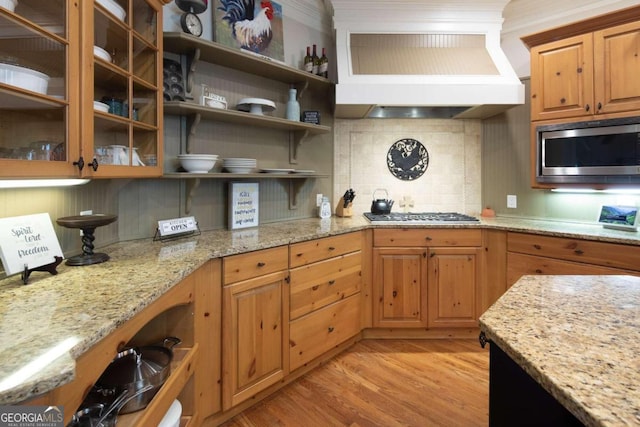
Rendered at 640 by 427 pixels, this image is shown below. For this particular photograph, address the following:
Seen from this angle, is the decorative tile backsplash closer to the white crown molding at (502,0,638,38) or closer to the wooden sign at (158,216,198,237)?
the white crown molding at (502,0,638,38)

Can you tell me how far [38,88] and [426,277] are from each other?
8.18 ft

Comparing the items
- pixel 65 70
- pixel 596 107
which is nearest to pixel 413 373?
pixel 596 107

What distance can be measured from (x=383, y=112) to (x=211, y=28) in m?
1.57

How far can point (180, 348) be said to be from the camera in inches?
59.2

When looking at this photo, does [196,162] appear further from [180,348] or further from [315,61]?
[315,61]

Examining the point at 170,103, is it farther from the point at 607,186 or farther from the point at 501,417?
the point at 607,186

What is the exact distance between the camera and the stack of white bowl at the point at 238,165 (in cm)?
225

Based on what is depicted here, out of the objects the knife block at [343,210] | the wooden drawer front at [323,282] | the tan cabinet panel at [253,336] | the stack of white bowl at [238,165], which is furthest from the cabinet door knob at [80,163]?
the knife block at [343,210]

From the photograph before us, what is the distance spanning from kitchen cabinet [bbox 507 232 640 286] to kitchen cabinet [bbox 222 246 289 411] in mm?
1702

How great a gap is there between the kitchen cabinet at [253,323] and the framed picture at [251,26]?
58.3 inches

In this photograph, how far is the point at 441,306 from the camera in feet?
8.87

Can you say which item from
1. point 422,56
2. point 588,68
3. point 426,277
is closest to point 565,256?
point 426,277

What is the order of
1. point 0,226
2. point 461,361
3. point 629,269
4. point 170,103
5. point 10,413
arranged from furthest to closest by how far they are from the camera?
point 461,361
point 629,269
point 170,103
point 0,226
point 10,413

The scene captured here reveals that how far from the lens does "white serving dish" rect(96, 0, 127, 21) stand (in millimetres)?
1365
